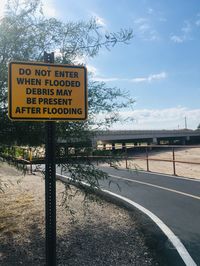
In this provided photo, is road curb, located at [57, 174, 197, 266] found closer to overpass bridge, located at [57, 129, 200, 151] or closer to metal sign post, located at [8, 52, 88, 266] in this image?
overpass bridge, located at [57, 129, 200, 151]

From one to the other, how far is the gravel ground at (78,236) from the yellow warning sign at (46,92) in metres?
2.56

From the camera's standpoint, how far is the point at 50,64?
404cm

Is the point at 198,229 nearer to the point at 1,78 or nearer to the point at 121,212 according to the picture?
the point at 121,212

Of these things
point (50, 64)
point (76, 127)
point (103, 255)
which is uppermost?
point (50, 64)

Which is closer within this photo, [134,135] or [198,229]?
[198,229]

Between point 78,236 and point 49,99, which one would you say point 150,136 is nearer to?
point 78,236

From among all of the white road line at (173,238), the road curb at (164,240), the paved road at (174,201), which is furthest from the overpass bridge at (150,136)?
the road curb at (164,240)

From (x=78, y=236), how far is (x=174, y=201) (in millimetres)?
4364

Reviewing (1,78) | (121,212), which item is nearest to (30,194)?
(121,212)

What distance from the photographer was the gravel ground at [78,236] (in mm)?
5898

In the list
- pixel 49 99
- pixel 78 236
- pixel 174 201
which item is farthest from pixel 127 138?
pixel 49 99

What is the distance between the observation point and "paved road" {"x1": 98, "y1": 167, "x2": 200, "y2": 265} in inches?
A: 286

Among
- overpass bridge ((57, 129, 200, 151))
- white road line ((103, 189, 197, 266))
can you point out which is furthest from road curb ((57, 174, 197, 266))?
overpass bridge ((57, 129, 200, 151))

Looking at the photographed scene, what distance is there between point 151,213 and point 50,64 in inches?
227
